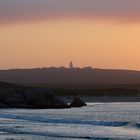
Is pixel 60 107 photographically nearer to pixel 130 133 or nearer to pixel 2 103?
pixel 2 103

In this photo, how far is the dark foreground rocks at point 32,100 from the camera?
107 m

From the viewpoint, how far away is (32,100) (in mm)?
108375

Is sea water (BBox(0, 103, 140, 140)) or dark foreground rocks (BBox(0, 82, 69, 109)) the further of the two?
dark foreground rocks (BBox(0, 82, 69, 109))

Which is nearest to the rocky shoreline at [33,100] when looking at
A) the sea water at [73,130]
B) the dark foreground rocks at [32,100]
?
the dark foreground rocks at [32,100]

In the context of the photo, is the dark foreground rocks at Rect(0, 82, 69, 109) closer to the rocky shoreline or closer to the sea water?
the rocky shoreline

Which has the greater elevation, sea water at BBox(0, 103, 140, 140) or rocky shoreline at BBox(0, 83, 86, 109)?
rocky shoreline at BBox(0, 83, 86, 109)

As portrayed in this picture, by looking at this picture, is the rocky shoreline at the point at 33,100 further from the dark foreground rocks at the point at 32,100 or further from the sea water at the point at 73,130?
the sea water at the point at 73,130

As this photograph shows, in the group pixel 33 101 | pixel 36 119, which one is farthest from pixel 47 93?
pixel 36 119

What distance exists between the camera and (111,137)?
49469 millimetres

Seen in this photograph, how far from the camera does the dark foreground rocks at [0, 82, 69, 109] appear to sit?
107 m

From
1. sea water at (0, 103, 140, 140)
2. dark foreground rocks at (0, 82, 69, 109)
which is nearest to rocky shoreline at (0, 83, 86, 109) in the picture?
dark foreground rocks at (0, 82, 69, 109)

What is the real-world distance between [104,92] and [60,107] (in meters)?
56.4

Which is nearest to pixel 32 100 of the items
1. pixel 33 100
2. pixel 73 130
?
pixel 33 100

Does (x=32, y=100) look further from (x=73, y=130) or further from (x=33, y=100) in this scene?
(x=73, y=130)
